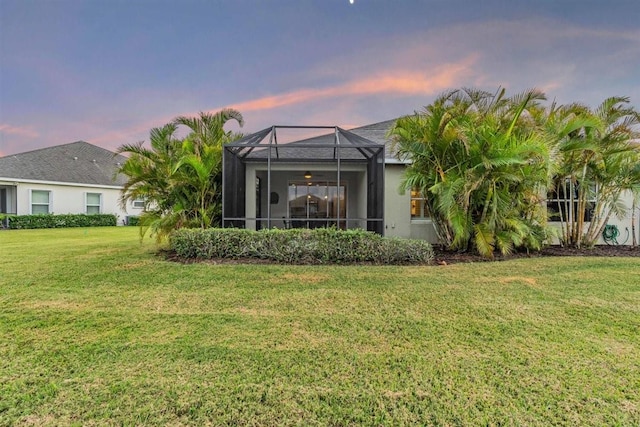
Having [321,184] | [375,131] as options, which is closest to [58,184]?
[321,184]

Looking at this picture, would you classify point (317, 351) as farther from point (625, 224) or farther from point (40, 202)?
point (40, 202)

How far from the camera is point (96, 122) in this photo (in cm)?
1611

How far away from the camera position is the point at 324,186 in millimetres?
11844

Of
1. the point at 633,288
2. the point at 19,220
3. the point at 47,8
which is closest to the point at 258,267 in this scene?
the point at 633,288

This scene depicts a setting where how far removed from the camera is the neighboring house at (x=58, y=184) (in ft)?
53.9

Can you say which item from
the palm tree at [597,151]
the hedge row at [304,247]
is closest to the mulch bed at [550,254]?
the palm tree at [597,151]

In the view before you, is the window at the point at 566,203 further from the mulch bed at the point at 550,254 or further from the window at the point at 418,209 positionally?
the window at the point at 418,209

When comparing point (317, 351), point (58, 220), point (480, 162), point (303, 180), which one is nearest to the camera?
point (317, 351)

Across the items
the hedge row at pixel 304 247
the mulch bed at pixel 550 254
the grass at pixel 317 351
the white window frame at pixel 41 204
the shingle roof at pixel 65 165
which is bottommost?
the grass at pixel 317 351

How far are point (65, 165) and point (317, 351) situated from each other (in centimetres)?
2381

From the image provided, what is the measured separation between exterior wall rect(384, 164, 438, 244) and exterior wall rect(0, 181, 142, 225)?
12.4 meters

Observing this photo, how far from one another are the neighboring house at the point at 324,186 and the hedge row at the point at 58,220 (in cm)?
1291

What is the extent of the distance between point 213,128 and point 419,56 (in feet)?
25.0

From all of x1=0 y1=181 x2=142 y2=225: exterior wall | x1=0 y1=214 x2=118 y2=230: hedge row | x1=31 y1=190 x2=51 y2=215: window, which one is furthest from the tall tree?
x1=31 y1=190 x2=51 y2=215: window
